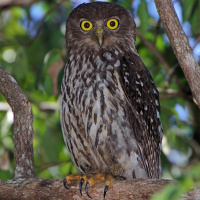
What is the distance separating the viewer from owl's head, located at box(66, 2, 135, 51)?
4.70 m

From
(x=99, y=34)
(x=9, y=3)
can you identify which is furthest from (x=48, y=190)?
(x=9, y=3)

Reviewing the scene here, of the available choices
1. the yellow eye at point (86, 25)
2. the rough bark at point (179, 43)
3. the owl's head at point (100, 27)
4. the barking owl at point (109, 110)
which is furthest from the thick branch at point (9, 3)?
the rough bark at point (179, 43)

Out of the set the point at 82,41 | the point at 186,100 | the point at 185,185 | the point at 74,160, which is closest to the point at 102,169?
the point at 74,160

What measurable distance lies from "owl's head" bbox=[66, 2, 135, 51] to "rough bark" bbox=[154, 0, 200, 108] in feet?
4.96

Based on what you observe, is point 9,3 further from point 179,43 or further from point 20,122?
point 179,43

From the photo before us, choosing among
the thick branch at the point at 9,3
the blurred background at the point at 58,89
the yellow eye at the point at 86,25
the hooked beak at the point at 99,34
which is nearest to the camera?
the hooked beak at the point at 99,34

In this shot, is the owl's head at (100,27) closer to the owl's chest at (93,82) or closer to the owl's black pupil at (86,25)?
the owl's black pupil at (86,25)

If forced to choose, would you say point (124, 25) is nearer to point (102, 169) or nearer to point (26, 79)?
point (102, 169)

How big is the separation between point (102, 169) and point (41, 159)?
2291 mm

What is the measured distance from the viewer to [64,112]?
4.36 metres

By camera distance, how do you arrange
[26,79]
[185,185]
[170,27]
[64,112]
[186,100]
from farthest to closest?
[26,79], [186,100], [64,112], [170,27], [185,185]

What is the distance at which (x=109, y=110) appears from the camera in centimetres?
411

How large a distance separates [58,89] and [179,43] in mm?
2165

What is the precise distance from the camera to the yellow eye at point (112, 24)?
4824 millimetres
